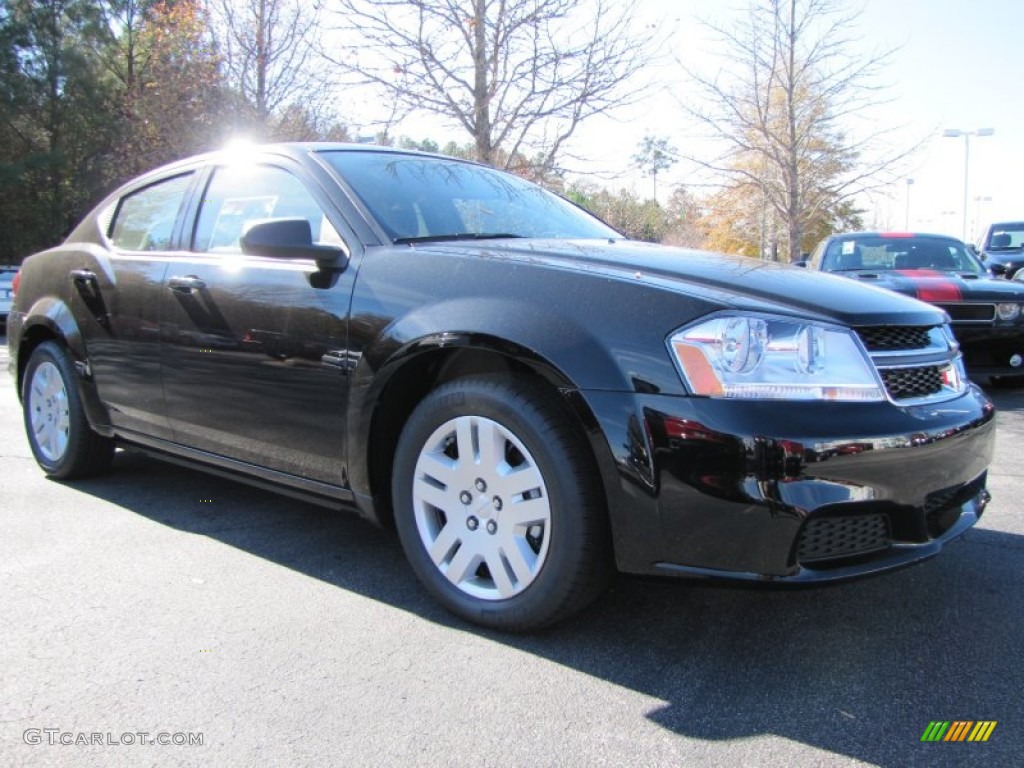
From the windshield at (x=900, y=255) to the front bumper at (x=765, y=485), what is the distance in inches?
245

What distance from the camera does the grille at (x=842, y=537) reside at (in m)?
2.23

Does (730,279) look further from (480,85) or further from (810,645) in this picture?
(480,85)

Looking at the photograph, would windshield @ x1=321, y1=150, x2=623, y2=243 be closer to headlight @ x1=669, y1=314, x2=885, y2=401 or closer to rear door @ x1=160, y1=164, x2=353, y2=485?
rear door @ x1=160, y1=164, x2=353, y2=485

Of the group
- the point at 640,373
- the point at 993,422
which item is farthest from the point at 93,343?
the point at 993,422

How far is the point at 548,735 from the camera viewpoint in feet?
6.90

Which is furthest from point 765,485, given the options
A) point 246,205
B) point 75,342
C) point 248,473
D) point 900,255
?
point 900,255

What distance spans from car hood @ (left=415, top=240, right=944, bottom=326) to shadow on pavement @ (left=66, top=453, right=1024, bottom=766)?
2.64ft

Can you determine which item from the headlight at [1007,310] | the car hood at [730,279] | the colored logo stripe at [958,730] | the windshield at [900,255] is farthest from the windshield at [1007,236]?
the colored logo stripe at [958,730]

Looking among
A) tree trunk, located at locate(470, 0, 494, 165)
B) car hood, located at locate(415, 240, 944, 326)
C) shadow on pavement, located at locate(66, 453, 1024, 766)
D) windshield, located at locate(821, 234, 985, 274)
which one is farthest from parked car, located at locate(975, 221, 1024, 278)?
car hood, located at locate(415, 240, 944, 326)

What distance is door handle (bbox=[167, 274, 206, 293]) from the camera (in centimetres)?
348

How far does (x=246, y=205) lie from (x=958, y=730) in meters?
3.11

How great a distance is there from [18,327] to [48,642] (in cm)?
265

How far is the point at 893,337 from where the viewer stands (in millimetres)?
2541

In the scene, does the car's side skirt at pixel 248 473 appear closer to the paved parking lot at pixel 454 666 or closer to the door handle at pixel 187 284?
the paved parking lot at pixel 454 666
